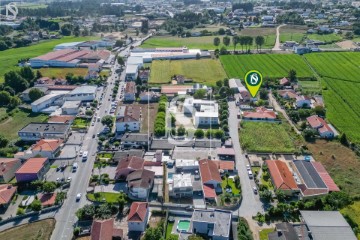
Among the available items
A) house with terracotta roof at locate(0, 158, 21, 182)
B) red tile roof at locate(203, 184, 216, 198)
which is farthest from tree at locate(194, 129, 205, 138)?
house with terracotta roof at locate(0, 158, 21, 182)

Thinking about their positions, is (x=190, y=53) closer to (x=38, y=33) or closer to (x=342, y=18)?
(x=38, y=33)

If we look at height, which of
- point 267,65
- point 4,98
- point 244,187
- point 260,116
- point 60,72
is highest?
point 267,65

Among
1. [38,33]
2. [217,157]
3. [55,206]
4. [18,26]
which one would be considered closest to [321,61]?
[217,157]

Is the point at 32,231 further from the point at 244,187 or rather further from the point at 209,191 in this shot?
the point at 244,187

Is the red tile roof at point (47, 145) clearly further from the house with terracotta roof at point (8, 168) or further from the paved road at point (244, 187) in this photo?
the paved road at point (244, 187)

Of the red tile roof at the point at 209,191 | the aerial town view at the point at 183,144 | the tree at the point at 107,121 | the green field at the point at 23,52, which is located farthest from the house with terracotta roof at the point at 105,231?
the green field at the point at 23,52

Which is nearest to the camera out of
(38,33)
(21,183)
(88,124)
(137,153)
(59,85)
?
(21,183)

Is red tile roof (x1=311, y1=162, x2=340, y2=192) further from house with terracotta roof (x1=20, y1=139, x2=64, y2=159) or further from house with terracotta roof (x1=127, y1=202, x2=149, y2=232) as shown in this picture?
house with terracotta roof (x1=20, y1=139, x2=64, y2=159)

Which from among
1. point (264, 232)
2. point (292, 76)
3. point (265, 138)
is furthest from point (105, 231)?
point (292, 76)
